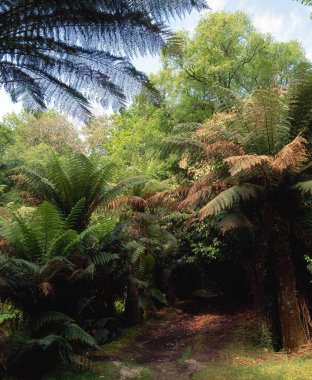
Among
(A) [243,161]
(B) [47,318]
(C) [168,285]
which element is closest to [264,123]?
(A) [243,161]

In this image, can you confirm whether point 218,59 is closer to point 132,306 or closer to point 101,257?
point 132,306

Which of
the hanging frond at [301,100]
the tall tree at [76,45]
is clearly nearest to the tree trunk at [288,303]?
the hanging frond at [301,100]

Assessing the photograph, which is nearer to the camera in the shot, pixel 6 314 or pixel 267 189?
pixel 267 189

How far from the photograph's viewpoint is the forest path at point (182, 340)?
15.9 ft

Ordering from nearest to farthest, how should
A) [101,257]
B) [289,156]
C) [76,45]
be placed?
[76,45] → [289,156] → [101,257]

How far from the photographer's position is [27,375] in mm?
4242

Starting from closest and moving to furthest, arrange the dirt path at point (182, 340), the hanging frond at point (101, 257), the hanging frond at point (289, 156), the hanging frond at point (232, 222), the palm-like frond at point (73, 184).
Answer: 1. the hanging frond at point (289, 156)
2. the hanging frond at point (232, 222)
3. the dirt path at point (182, 340)
4. the hanging frond at point (101, 257)
5. the palm-like frond at point (73, 184)

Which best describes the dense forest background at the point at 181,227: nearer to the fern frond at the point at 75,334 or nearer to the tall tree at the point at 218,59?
the fern frond at the point at 75,334

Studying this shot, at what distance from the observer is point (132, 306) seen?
7.28 m

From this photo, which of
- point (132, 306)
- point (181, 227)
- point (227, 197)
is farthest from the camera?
point (181, 227)

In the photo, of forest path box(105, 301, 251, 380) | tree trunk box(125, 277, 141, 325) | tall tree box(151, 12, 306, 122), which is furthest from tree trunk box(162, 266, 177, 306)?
tall tree box(151, 12, 306, 122)

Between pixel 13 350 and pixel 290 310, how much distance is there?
3.75 m

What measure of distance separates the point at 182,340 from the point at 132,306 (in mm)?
1366

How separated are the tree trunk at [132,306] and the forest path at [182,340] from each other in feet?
0.88
